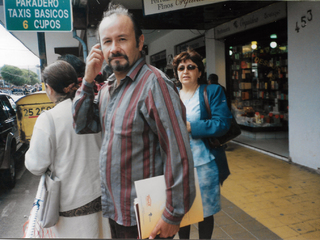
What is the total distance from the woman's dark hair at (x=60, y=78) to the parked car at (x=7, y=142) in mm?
3598

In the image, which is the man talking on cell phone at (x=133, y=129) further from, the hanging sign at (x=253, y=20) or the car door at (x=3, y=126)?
the hanging sign at (x=253, y=20)

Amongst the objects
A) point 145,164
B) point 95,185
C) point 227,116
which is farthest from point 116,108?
point 227,116

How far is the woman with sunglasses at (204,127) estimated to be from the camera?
248cm

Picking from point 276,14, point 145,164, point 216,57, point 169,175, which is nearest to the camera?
point 169,175

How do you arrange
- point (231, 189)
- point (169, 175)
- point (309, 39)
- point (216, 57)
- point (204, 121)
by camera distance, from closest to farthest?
point (169, 175) < point (204, 121) < point (231, 189) < point (309, 39) < point (216, 57)

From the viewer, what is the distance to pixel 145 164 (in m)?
1.53

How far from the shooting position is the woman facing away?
6.06ft

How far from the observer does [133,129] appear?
149 cm

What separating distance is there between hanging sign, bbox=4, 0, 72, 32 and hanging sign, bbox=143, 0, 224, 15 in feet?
4.48

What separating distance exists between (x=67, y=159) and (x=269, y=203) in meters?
3.22

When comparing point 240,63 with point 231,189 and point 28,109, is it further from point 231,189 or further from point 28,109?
point 28,109

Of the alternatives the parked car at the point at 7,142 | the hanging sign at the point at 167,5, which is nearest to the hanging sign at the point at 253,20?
the hanging sign at the point at 167,5

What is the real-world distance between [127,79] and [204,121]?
108cm

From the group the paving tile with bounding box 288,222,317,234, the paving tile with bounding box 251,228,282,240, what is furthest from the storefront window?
the paving tile with bounding box 251,228,282,240
